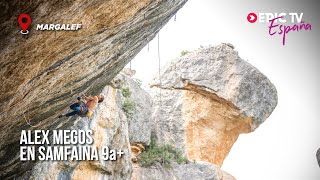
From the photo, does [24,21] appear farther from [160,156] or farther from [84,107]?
[160,156]

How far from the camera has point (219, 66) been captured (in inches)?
918

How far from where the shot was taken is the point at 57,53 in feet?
31.2

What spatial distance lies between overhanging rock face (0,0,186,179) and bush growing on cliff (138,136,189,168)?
7.16 meters

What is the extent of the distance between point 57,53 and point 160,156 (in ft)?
38.3

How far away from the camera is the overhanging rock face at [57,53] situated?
27.2 ft

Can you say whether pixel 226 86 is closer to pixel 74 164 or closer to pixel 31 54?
pixel 74 164

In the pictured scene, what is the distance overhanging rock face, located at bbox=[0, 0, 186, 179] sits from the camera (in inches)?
326

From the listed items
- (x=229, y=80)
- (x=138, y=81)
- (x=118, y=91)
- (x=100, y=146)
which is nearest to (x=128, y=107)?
(x=118, y=91)

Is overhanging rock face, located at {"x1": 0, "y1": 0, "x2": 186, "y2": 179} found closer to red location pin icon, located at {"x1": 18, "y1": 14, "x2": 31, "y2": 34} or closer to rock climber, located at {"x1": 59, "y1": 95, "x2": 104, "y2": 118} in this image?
red location pin icon, located at {"x1": 18, "y1": 14, "x2": 31, "y2": 34}

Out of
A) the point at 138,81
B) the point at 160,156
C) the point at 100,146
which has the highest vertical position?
the point at 138,81

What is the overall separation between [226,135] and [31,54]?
54.6 feet

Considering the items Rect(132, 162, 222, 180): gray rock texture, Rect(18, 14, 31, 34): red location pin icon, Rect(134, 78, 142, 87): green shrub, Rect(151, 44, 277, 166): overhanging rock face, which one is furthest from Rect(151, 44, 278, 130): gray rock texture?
Rect(18, 14, 31, 34): red location pin icon

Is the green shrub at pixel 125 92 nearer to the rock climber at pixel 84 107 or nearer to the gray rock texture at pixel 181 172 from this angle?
the gray rock texture at pixel 181 172

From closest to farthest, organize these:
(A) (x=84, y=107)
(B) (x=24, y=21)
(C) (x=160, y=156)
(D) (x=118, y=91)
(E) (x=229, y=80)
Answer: (B) (x=24, y=21) < (A) (x=84, y=107) < (D) (x=118, y=91) < (C) (x=160, y=156) < (E) (x=229, y=80)
